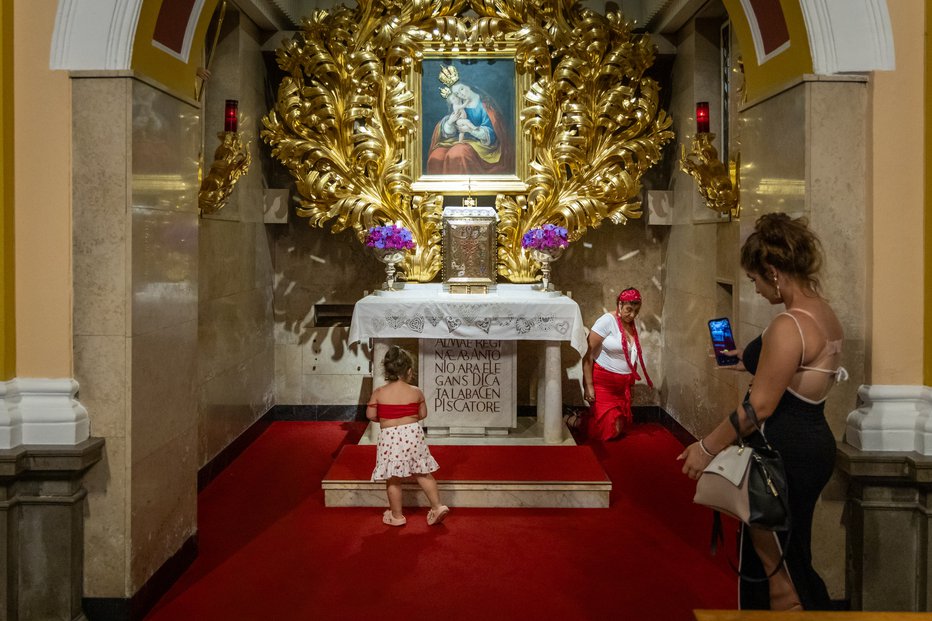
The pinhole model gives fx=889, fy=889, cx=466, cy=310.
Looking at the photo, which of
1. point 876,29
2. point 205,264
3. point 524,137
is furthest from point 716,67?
point 205,264

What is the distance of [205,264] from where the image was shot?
6949mm

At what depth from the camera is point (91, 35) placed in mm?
4125

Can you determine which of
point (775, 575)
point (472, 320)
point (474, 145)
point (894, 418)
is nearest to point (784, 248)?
point (775, 575)

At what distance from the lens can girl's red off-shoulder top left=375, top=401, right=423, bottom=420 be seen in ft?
18.8

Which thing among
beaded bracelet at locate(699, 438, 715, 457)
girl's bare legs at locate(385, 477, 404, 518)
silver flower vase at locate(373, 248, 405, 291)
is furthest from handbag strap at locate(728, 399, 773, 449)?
silver flower vase at locate(373, 248, 405, 291)

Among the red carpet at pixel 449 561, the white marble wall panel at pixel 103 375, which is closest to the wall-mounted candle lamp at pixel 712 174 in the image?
the red carpet at pixel 449 561

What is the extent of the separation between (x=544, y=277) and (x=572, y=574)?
3691 mm

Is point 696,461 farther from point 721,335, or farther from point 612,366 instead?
point 612,366

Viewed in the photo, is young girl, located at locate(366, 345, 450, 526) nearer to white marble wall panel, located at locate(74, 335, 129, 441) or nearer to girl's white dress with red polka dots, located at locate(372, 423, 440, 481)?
girl's white dress with red polka dots, located at locate(372, 423, 440, 481)

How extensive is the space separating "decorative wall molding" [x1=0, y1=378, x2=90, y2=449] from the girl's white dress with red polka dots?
2.05 meters

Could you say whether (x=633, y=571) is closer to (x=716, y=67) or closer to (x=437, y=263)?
(x=437, y=263)

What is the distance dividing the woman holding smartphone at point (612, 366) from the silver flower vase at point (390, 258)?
189 cm

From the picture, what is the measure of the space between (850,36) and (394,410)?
3364mm

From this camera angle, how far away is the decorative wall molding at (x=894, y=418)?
4012mm
